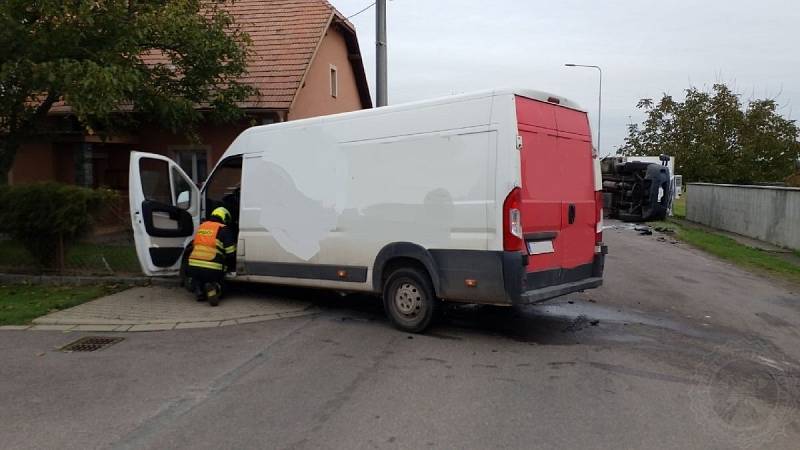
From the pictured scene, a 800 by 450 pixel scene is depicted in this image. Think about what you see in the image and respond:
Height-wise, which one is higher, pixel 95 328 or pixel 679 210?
pixel 679 210

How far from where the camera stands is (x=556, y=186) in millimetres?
6590

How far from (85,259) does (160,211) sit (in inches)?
90.7

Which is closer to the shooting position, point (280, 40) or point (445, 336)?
point (445, 336)

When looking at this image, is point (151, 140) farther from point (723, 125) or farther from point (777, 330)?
point (723, 125)

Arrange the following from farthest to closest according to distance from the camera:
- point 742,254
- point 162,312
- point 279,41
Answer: point 279,41, point 742,254, point 162,312

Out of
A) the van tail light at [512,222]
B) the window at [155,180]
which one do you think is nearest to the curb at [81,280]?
the window at [155,180]

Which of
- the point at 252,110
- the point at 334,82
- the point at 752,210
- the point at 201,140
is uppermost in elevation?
the point at 334,82

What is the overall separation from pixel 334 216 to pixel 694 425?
444 cm

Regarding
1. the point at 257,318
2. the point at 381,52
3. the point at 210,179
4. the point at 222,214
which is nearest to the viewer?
the point at 257,318

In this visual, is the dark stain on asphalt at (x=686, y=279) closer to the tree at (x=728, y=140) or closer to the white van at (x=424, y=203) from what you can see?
the white van at (x=424, y=203)

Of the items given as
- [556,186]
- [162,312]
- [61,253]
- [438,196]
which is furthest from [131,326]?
[556,186]

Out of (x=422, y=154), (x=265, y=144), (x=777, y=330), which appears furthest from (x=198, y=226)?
(x=777, y=330)

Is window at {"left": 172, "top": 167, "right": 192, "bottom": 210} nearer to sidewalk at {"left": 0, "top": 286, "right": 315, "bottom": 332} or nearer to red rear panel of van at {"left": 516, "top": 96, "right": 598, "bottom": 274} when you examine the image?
sidewalk at {"left": 0, "top": 286, "right": 315, "bottom": 332}

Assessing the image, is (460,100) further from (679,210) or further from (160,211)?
(679,210)
